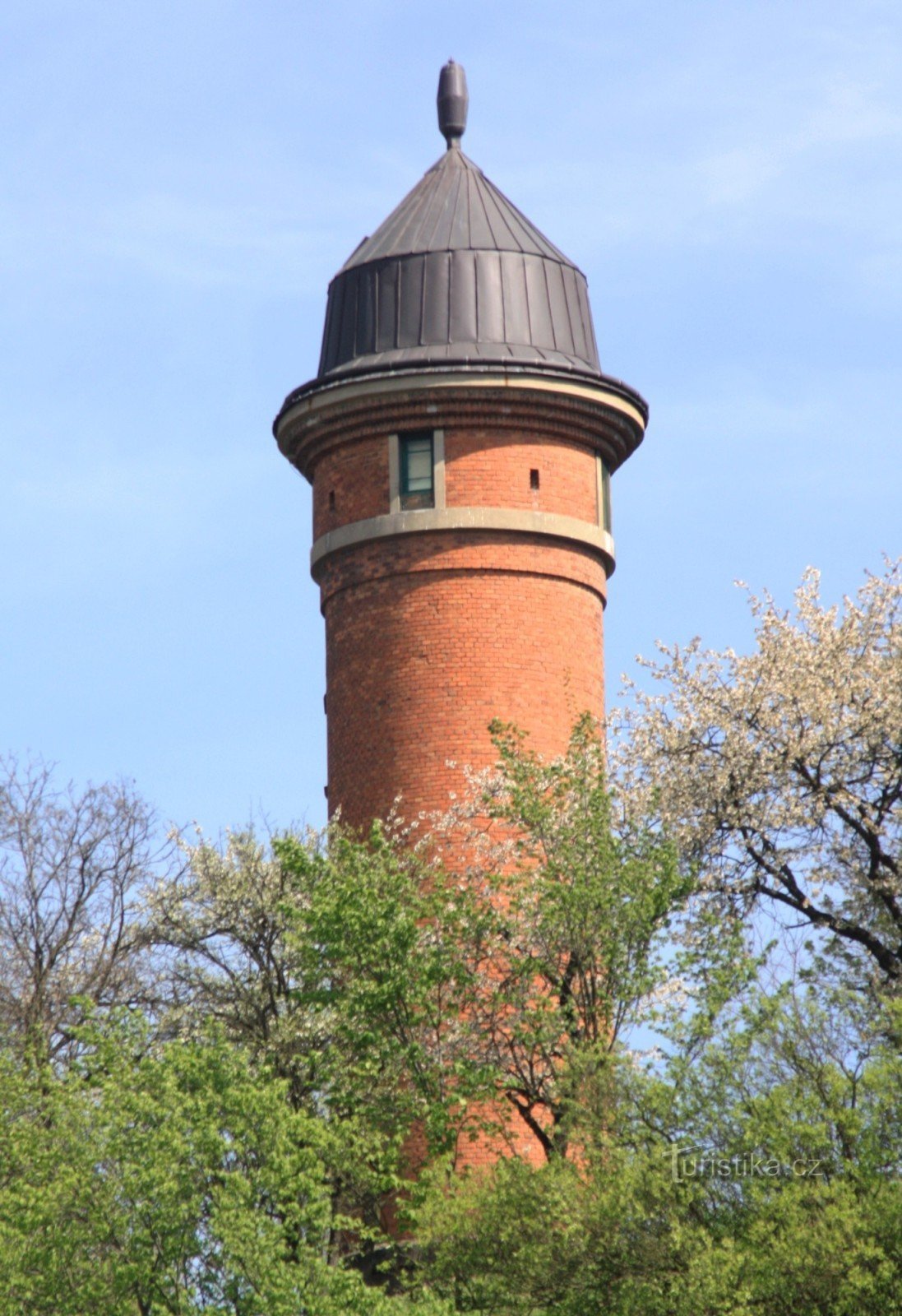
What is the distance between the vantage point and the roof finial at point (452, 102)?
42.6 m

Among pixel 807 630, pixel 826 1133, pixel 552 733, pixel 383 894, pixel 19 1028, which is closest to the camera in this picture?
pixel 826 1133

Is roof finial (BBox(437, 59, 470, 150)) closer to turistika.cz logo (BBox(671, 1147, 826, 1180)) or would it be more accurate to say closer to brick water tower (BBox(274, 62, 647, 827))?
brick water tower (BBox(274, 62, 647, 827))

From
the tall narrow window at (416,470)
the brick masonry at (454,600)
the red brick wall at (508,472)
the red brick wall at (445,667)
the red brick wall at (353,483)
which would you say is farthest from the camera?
the red brick wall at (353,483)

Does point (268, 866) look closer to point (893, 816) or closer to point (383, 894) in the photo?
point (383, 894)

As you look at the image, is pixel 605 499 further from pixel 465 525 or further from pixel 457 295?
pixel 457 295

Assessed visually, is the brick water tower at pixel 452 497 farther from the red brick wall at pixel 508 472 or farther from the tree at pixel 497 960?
the tree at pixel 497 960

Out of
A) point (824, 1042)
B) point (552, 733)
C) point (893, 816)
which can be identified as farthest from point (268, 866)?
point (824, 1042)

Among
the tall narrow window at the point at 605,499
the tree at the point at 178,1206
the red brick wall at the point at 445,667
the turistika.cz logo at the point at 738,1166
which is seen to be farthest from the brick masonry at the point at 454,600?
the turistika.cz logo at the point at 738,1166

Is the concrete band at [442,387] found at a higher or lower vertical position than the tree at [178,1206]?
higher

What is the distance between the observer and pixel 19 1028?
137ft

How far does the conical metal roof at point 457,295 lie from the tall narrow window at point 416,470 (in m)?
1.20

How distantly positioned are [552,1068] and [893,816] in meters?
6.04

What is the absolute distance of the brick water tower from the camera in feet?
126

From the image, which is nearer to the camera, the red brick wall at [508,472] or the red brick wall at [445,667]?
the red brick wall at [445,667]
